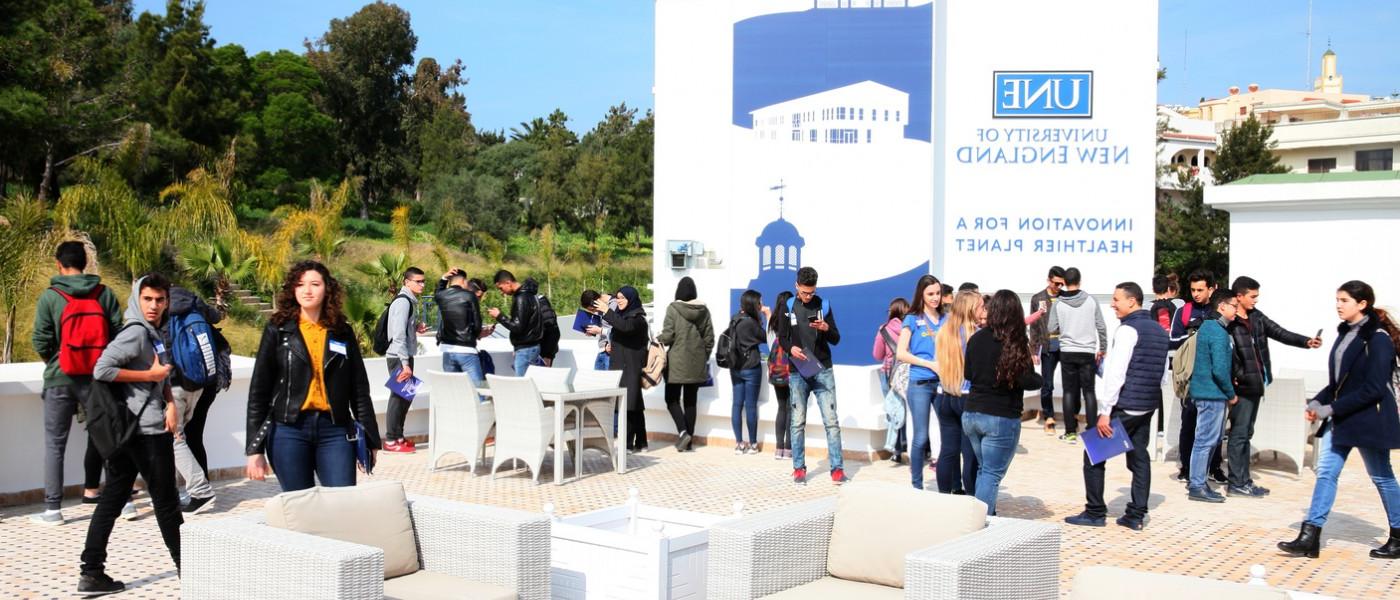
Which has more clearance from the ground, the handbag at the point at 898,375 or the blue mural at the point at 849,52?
the blue mural at the point at 849,52

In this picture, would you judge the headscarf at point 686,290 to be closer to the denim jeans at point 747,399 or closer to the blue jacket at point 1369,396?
the denim jeans at point 747,399

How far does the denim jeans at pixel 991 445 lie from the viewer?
22.3 ft

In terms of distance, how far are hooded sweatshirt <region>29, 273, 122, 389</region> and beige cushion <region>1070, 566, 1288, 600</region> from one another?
5.74 meters

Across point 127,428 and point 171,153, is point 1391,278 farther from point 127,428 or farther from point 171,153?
point 171,153

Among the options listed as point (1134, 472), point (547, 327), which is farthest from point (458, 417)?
point (1134, 472)

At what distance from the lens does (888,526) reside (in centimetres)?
461

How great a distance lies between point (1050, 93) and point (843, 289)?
11.2 feet

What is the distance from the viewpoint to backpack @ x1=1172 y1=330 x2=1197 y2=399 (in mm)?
8594

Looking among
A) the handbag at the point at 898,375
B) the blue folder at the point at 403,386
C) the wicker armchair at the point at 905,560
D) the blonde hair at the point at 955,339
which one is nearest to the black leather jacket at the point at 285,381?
the wicker armchair at the point at 905,560

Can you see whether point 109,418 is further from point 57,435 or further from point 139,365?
point 57,435

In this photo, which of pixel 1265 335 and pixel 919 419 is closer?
pixel 919 419

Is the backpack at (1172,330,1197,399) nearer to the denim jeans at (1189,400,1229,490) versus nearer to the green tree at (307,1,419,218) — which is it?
the denim jeans at (1189,400,1229,490)

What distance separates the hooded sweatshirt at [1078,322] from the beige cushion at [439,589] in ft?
26.1

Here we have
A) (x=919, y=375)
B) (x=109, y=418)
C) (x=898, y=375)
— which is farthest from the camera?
(x=898, y=375)
